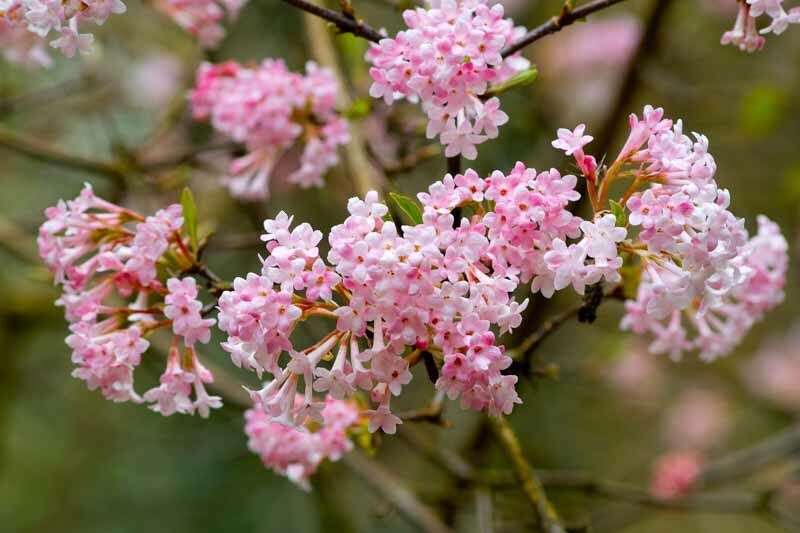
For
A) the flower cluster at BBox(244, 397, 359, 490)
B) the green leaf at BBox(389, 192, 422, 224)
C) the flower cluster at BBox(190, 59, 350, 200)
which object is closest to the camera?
the green leaf at BBox(389, 192, 422, 224)

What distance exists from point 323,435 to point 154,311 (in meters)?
0.45

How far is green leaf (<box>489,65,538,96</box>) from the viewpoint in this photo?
1693 mm

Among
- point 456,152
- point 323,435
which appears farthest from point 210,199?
point 456,152

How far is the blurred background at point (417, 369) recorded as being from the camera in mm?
4000

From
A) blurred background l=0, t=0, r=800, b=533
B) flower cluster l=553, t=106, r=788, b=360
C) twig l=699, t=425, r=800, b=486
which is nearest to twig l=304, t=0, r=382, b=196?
blurred background l=0, t=0, r=800, b=533

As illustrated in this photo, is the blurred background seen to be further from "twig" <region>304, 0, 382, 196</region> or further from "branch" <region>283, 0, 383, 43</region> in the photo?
"branch" <region>283, 0, 383, 43</region>

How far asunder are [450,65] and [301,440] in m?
0.84

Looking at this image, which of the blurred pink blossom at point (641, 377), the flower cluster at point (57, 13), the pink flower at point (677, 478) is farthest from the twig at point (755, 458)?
the flower cluster at point (57, 13)

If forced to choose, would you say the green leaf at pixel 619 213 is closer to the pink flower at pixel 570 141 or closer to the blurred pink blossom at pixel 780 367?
the pink flower at pixel 570 141

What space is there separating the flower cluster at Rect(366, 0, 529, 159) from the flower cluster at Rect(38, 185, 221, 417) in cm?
49

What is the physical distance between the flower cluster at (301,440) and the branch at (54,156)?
5.29ft

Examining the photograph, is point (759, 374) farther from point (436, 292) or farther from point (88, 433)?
point (436, 292)

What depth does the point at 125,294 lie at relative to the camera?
1696 millimetres

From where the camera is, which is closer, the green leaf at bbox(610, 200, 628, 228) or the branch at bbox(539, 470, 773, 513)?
the green leaf at bbox(610, 200, 628, 228)
